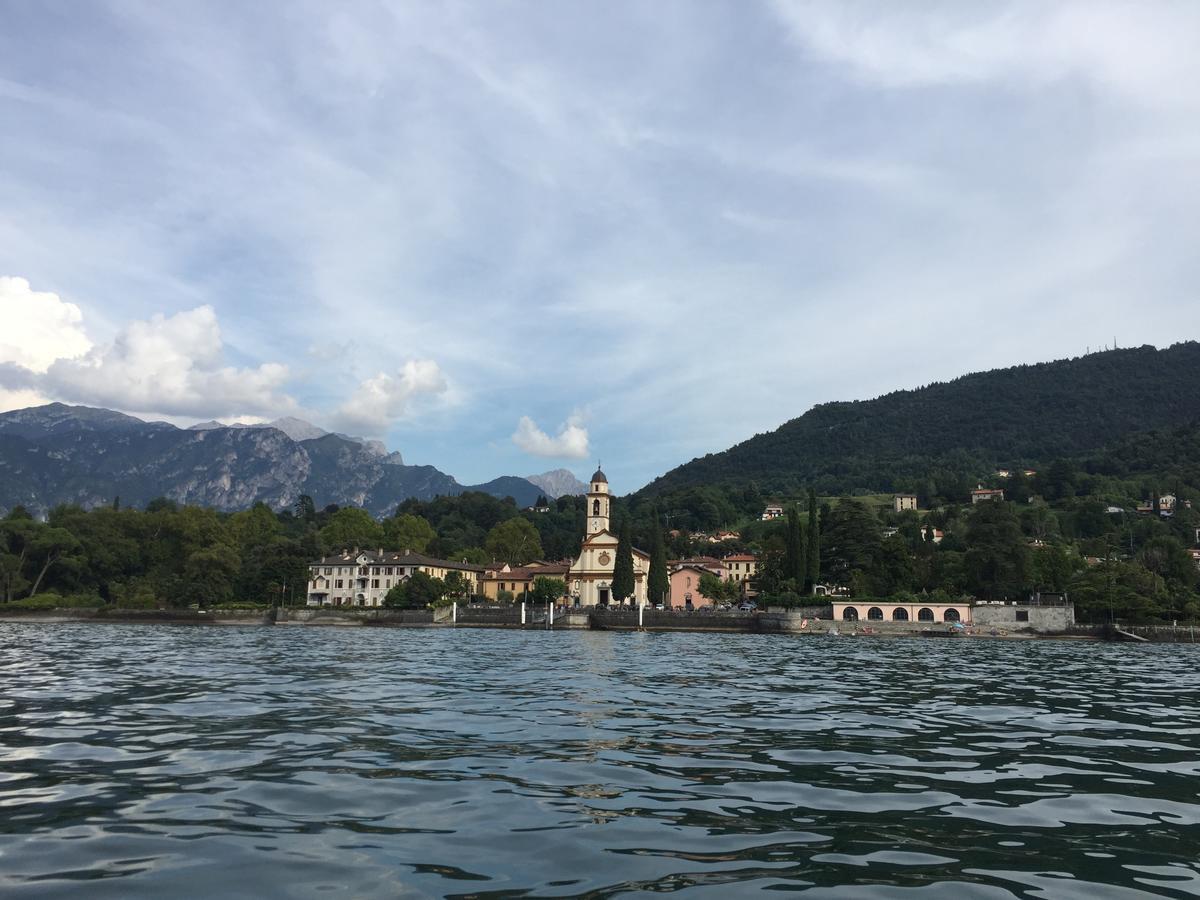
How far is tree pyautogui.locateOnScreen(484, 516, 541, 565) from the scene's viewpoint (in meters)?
140

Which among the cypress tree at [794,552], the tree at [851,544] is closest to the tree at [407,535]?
the cypress tree at [794,552]

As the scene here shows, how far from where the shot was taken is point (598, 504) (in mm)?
113750

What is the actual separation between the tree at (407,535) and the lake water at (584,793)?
4449 inches

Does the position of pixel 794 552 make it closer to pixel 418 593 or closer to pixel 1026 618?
pixel 1026 618

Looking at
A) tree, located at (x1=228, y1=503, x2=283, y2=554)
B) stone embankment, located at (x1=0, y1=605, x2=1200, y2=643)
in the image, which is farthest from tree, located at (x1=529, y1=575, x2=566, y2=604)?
tree, located at (x1=228, y1=503, x2=283, y2=554)

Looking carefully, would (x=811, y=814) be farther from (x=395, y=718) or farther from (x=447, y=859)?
(x=395, y=718)

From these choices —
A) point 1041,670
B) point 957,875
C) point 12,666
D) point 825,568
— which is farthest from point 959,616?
point 957,875

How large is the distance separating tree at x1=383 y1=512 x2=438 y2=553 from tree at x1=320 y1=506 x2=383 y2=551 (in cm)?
135

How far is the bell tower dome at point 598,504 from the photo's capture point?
4424 inches

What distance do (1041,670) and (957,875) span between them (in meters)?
29.8

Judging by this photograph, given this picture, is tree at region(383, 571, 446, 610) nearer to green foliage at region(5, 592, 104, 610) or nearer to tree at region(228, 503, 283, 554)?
tree at region(228, 503, 283, 554)

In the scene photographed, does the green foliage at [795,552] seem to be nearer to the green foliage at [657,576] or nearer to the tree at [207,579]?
the green foliage at [657,576]

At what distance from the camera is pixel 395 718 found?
606 inches

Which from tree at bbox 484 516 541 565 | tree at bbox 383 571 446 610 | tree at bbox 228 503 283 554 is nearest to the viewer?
tree at bbox 383 571 446 610
